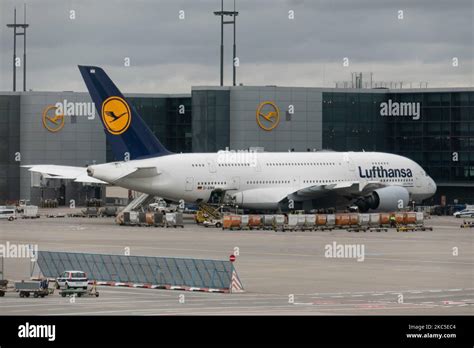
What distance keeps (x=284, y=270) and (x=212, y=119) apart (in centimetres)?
7064

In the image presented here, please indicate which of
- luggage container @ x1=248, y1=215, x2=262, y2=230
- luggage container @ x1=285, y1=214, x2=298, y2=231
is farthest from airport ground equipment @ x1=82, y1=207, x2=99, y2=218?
luggage container @ x1=285, y1=214, x2=298, y2=231

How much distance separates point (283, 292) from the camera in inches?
1999

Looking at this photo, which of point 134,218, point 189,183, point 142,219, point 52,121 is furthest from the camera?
point 52,121

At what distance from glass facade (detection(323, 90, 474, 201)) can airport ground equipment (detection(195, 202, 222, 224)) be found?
36006 millimetres

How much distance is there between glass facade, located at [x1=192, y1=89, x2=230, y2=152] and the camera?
12988 cm

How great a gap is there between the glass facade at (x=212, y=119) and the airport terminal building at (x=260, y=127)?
104mm

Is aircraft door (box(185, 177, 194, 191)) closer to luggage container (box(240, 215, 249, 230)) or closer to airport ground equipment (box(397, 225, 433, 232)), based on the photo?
luggage container (box(240, 215, 249, 230))

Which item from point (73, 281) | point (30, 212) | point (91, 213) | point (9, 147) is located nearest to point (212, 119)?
point (91, 213)

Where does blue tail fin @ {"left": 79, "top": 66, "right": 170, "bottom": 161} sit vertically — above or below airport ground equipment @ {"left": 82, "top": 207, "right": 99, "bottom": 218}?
above

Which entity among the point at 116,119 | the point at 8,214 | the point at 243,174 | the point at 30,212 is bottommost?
the point at 8,214

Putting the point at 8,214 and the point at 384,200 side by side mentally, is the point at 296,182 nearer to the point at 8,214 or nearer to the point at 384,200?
the point at 384,200

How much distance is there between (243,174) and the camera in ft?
329

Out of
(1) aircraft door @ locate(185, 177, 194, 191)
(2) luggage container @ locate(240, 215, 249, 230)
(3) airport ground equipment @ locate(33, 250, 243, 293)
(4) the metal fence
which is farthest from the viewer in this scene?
(1) aircraft door @ locate(185, 177, 194, 191)
